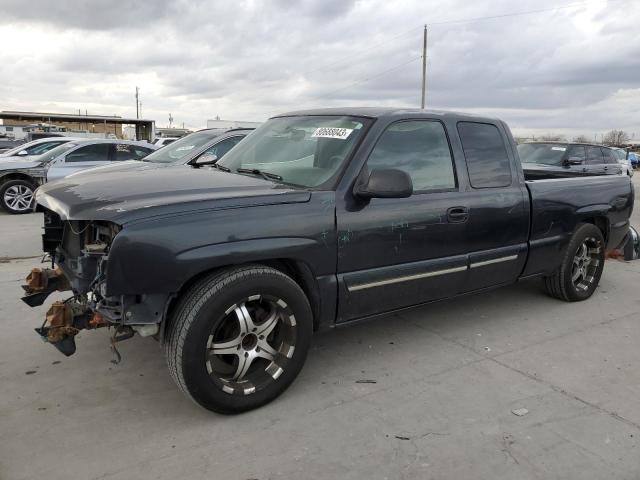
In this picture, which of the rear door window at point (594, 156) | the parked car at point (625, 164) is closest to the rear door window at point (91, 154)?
the rear door window at point (594, 156)

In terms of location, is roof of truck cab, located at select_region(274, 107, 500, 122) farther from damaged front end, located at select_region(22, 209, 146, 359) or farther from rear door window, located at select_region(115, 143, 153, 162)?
rear door window, located at select_region(115, 143, 153, 162)

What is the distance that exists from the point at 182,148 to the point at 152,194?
601 centimetres

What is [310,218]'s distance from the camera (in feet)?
10.3

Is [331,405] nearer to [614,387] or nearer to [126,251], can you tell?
[126,251]

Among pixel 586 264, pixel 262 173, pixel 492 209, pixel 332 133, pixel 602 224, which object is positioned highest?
pixel 332 133

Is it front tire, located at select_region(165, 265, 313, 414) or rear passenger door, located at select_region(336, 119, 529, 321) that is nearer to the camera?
front tire, located at select_region(165, 265, 313, 414)

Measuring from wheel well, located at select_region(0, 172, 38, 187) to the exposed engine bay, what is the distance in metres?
9.29

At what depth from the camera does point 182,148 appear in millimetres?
8688

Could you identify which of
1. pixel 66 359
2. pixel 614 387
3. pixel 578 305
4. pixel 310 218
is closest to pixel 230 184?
pixel 310 218

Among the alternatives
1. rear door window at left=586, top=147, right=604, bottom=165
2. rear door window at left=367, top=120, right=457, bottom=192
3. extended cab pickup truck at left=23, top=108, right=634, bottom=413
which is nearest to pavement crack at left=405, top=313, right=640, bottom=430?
extended cab pickup truck at left=23, top=108, right=634, bottom=413

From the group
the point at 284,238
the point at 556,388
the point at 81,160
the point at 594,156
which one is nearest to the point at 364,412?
the point at 284,238

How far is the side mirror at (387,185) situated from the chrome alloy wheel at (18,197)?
10390mm

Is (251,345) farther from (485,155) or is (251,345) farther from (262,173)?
(485,155)

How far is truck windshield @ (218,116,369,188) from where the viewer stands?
3492 mm
